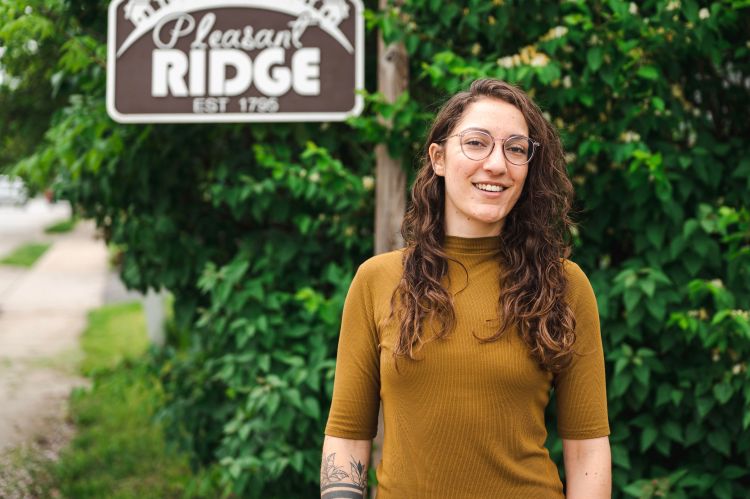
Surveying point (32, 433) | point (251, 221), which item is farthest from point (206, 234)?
point (32, 433)

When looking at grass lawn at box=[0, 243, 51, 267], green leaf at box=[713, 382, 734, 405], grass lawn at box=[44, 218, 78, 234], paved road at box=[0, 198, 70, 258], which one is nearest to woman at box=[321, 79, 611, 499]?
green leaf at box=[713, 382, 734, 405]

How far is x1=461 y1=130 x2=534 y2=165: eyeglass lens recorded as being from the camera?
1.87 m

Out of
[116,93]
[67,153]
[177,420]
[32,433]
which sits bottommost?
[32,433]

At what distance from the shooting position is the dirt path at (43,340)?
682cm

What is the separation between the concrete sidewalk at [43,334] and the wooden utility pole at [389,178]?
2.16 metres

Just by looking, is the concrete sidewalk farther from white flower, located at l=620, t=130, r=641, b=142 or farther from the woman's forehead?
the woman's forehead

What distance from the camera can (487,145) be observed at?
1869 millimetres

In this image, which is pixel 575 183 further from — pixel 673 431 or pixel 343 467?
pixel 343 467

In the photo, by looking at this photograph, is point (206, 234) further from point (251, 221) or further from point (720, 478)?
point (720, 478)

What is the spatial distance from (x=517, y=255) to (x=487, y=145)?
248 mm

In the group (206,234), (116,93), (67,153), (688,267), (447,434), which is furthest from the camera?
(206,234)

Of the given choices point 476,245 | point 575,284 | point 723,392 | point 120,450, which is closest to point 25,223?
point 120,450

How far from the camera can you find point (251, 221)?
4160mm

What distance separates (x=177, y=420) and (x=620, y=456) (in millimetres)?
2263
